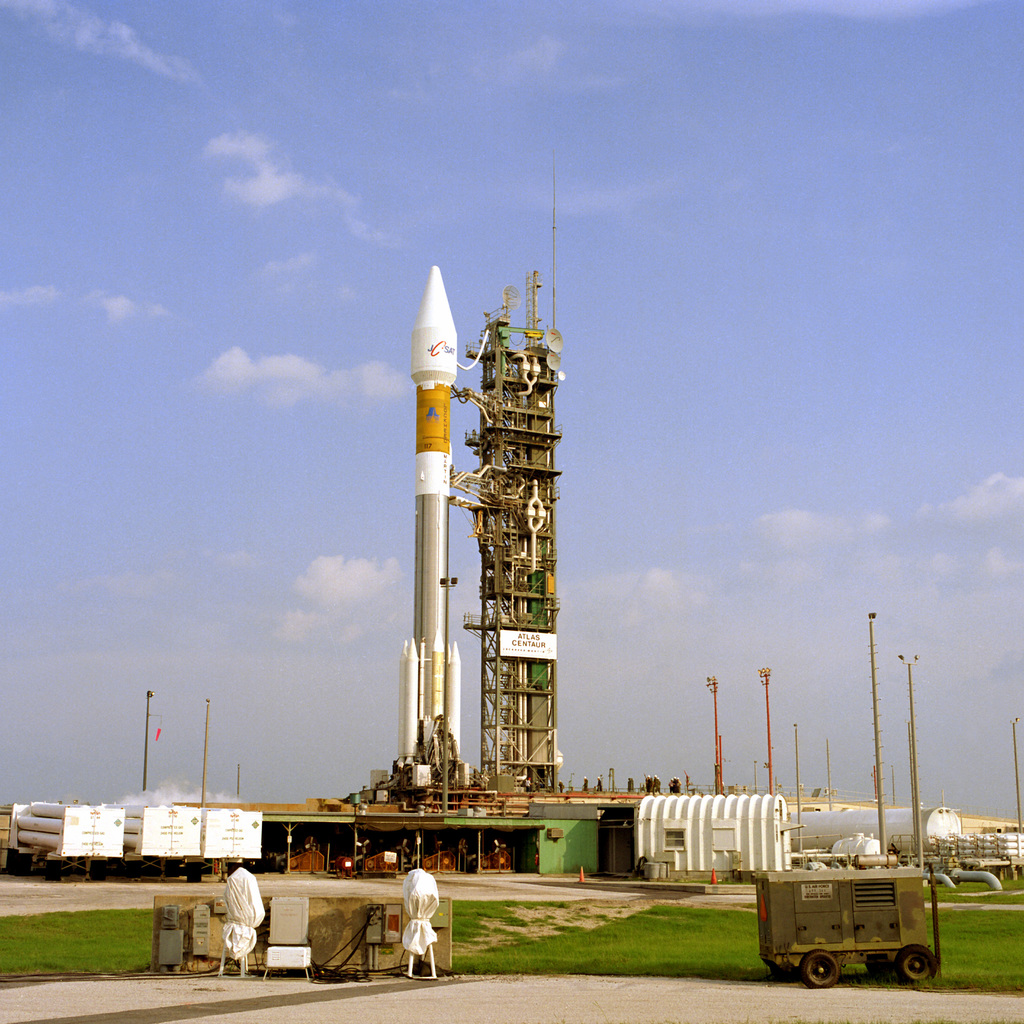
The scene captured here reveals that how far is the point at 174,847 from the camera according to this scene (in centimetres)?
4769

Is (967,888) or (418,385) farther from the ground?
(418,385)

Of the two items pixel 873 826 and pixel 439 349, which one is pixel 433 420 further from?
pixel 873 826

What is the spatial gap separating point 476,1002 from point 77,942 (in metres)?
12.2

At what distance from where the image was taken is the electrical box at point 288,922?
71.7ft

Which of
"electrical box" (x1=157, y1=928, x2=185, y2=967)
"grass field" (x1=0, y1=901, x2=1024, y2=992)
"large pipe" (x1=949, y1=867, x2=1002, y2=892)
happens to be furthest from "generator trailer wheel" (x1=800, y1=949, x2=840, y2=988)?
"large pipe" (x1=949, y1=867, x2=1002, y2=892)

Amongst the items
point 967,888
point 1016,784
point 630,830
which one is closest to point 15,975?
point 967,888

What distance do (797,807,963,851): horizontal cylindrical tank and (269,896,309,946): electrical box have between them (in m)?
43.3

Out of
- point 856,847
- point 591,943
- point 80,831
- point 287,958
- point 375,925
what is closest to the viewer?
point 287,958

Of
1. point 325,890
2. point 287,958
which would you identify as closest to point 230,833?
point 325,890

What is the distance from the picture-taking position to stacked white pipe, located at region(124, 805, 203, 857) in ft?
155

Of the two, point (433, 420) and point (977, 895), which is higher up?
point (433, 420)

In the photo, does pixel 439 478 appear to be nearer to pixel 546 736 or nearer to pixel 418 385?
pixel 418 385

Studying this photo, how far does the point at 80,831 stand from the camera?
47094 millimetres

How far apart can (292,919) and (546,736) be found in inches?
2398
